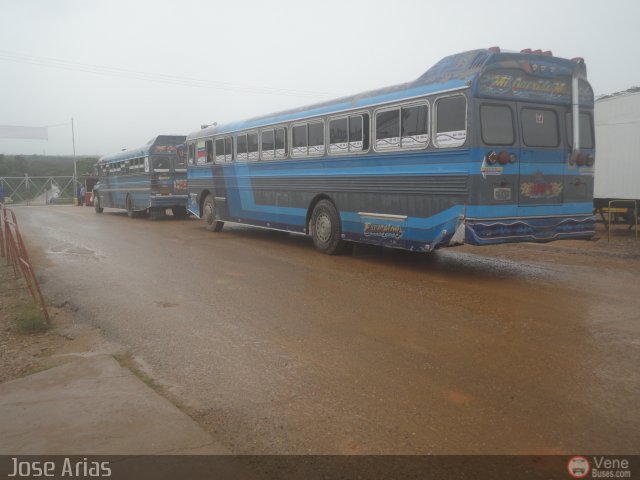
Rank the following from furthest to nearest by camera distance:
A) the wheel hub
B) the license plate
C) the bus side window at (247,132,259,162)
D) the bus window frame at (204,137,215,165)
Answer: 1. the bus window frame at (204,137,215,165)
2. the bus side window at (247,132,259,162)
3. the wheel hub
4. the license plate

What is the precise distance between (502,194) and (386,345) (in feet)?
12.4

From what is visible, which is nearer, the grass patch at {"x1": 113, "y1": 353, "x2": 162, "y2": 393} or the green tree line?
the grass patch at {"x1": 113, "y1": 353, "x2": 162, "y2": 393}

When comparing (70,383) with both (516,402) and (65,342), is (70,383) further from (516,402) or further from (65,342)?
(516,402)

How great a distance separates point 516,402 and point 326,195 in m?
7.49

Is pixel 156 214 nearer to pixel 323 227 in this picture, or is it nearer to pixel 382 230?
pixel 323 227

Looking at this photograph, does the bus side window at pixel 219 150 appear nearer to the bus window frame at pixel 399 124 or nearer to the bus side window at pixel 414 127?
the bus window frame at pixel 399 124

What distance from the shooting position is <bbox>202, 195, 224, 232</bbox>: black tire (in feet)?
52.9

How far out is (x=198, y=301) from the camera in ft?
24.4

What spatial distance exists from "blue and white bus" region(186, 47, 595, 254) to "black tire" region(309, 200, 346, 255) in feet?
0.12

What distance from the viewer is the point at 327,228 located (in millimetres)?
11266

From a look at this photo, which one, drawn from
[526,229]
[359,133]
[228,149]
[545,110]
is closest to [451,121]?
[545,110]

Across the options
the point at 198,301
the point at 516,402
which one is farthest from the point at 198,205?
the point at 516,402

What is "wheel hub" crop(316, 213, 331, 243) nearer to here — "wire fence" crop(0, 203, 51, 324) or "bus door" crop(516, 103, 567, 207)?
"bus door" crop(516, 103, 567, 207)

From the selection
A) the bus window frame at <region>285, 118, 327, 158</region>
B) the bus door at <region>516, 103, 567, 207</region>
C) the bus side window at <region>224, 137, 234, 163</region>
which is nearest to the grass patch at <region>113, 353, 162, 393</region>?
the bus door at <region>516, 103, 567, 207</region>
